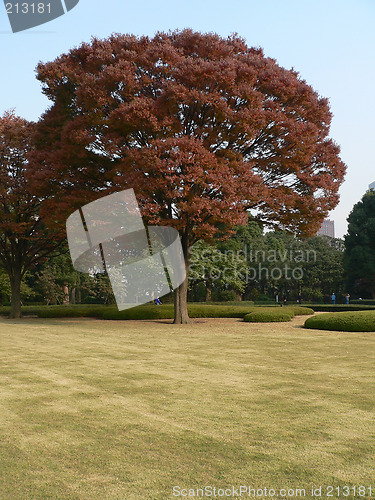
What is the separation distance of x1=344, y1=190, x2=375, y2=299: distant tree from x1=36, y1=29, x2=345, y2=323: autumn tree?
108 ft

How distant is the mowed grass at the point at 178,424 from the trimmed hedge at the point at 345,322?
7293 millimetres

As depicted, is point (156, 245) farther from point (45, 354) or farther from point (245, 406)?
point (245, 406)

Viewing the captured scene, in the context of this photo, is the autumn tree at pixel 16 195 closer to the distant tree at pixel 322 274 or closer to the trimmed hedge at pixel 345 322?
the trimmed hedge at pixel 345 322

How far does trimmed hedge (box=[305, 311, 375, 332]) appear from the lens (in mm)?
16938

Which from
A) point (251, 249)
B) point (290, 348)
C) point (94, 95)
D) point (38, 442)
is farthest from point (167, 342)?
point (251, 249)

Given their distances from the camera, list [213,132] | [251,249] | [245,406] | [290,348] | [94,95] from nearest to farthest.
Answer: [245,406]
[290,348]
[94,95]
[213,132]
[251,249]

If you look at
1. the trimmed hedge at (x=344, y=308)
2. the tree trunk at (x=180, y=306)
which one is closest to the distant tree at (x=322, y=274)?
the trimmed hedge at (x=344, y=308)

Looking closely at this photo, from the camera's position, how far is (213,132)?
19109 millimetres

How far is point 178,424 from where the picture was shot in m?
5.20

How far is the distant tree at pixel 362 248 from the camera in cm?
5216

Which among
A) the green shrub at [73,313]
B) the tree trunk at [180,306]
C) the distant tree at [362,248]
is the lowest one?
the green shrub at [73,313]

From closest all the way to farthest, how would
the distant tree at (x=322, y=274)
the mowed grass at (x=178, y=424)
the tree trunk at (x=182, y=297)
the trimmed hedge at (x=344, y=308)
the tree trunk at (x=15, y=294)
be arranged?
the mowed grass at (x=178, y=424)
the tree trunk at (x=182, y=297)
the tree trunk at (x=15, y=294)
the trimmed hedge at (x=344, y=308)
the distant tree at (x=322, y=274)

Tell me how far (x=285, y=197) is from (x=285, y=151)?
6.48ft

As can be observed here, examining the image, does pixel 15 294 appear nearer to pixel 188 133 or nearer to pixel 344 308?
pixel 188 133
